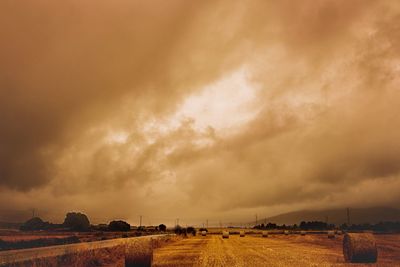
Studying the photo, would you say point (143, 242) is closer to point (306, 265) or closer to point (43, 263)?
point (43, 263)

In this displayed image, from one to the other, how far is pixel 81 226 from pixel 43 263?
135871mm

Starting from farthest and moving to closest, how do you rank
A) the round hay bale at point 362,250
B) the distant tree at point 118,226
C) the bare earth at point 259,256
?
the distant tree at point 118,226
the round hay bale at point 362,250
the bare earth at point 259,256

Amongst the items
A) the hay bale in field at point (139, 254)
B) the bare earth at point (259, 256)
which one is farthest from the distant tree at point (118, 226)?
the hay bale in field at point (139, 254)

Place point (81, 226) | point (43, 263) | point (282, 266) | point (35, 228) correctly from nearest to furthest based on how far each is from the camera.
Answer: point (282, 266), point (43, 263), point (35, 228), point (81, 226)

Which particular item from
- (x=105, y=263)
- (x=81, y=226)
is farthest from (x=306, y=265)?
(x=81, y=226)

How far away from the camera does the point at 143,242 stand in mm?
23969

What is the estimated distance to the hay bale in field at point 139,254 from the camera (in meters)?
23.6

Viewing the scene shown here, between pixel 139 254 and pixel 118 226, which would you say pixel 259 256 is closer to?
pixel 139 254

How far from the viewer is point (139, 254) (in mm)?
23625

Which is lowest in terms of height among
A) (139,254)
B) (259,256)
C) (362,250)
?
(259,256)

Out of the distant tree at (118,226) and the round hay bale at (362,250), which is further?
the distant tree at (118,226)

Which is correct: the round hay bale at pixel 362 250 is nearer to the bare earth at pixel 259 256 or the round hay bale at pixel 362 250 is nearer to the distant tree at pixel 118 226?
the bare earth at pixel 259 256

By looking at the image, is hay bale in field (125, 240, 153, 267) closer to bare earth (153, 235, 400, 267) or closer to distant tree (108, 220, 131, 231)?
bare earth (153, 235, 400, 267)

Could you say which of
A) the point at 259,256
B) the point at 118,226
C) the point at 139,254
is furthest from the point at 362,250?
the point at 118,226
